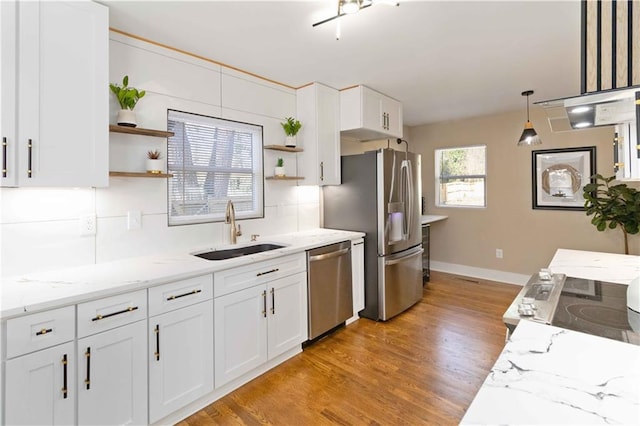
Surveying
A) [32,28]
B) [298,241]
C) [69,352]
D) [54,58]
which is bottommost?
[69,352]

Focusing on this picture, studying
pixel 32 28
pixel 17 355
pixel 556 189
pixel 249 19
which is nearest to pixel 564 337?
pixel 17 355

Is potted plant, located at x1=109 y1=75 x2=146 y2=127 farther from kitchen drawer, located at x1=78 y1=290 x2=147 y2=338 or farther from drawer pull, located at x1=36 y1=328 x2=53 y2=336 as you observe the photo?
drawer pull, located at x1=36 y1=328 x2=53 y2=336

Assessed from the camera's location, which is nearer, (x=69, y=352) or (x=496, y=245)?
(x=69, y=352)

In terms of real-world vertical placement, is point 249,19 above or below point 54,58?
above

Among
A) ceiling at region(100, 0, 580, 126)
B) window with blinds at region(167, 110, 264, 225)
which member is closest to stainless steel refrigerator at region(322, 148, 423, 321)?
ceiling at region(100, 0, 580, 126)

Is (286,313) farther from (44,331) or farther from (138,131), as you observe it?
(138,131)

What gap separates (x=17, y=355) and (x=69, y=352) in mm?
178

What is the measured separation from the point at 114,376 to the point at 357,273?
221cm

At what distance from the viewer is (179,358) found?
1850 mm

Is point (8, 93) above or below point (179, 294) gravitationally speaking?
above

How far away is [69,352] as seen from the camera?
144 cm

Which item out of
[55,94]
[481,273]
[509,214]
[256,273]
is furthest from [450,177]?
[55,94]

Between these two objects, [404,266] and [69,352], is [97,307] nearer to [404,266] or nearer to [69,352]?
[69,352]

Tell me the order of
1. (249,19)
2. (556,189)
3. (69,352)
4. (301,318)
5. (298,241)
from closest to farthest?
(69,352)
(249,19)
(301,318)
(298,241)
(556,189)
